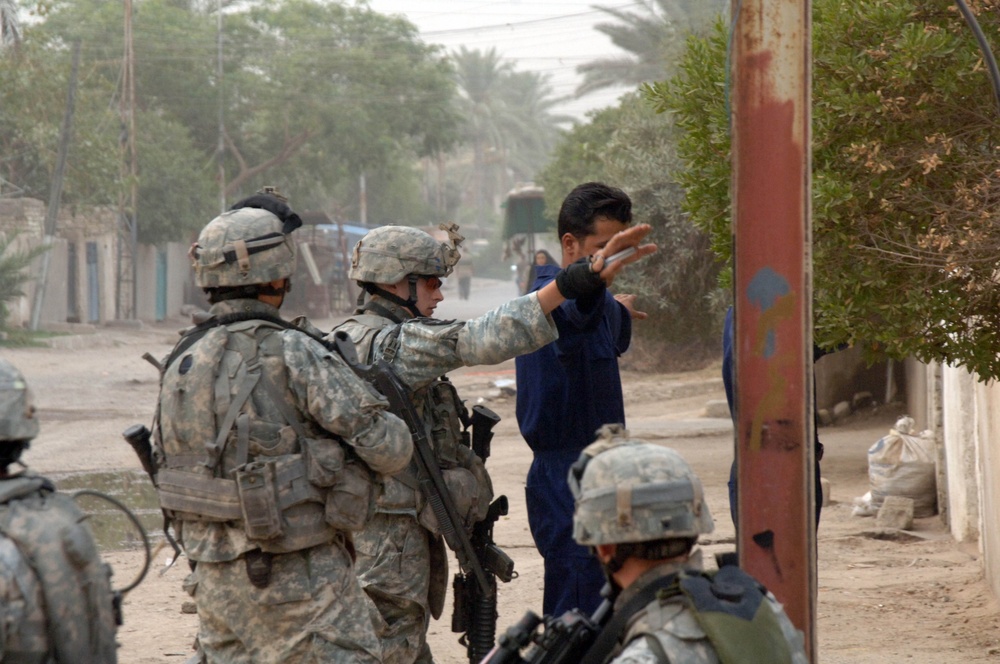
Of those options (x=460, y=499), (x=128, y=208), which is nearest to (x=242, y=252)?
(x=460, y=499)

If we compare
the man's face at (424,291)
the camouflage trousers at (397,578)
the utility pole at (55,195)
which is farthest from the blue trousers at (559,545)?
the utility pole at (55,195)

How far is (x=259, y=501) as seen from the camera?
3.25 metres

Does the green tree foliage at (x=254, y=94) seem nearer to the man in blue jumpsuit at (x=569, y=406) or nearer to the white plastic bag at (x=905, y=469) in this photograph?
the white plastic bag at (x=905, y=469)

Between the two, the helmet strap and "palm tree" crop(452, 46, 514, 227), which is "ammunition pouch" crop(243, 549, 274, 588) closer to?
the helmet strap

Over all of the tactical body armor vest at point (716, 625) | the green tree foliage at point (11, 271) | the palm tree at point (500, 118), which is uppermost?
the palm tree at point (500, 118)

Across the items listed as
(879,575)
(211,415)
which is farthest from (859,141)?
(879,575)

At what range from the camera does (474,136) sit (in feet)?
263

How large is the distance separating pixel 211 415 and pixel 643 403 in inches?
585

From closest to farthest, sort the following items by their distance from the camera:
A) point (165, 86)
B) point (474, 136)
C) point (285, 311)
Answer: point (285, 311) < point (165, 86) < point (474, 136)

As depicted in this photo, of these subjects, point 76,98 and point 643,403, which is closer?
point 643,403

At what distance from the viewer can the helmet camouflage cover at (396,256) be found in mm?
4223

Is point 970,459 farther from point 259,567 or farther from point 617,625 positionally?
point 617,625

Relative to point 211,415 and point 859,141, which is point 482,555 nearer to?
point 211,415

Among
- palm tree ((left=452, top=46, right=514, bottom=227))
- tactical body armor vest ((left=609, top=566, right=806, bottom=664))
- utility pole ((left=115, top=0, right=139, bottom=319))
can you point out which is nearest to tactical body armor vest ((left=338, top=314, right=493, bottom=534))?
tactical body armor vest ((left=609, top=566, right=806, bottom=664))
